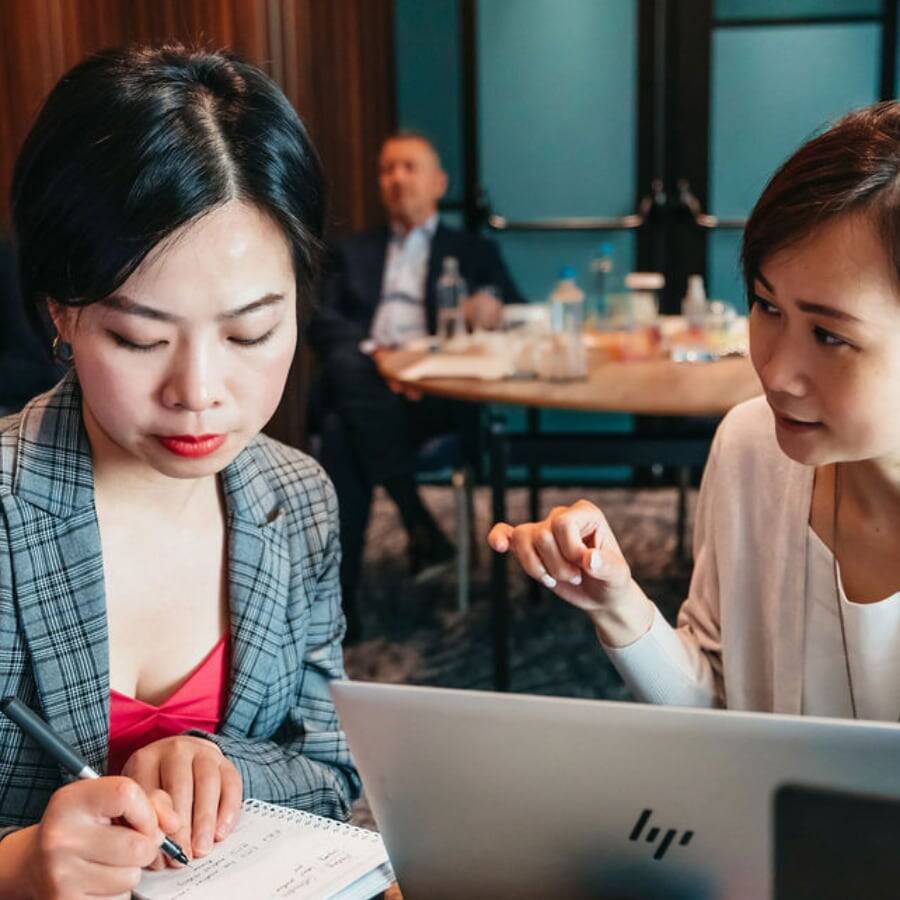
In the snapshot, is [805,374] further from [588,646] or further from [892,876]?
[588,646]

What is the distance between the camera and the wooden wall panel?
427cm

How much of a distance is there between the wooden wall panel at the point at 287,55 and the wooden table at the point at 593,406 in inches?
49.0

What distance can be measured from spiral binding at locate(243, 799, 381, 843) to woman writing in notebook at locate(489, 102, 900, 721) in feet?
0.81

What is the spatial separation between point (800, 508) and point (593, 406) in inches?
62.6

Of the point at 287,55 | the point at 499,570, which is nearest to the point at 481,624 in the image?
the point at 499,570

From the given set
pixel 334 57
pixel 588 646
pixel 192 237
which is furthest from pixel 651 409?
pixel 334 57

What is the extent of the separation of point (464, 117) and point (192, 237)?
4.55 m

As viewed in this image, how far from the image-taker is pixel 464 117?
17.9 ft

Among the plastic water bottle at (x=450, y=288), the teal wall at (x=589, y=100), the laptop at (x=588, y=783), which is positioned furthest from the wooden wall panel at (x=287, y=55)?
the laptop at (x=588, y=783)

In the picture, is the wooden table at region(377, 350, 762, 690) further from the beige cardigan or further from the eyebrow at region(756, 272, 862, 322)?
the eyebrow at region(756, 272, 862, 322)

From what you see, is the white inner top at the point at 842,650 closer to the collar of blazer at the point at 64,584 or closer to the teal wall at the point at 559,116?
the collar of blazer at the point at 64,584

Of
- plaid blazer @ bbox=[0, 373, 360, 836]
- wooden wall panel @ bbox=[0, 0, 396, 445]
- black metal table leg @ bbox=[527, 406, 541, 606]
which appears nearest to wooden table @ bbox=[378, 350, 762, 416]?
black metal table leg @ bbox=[527, 406, 541, 606]

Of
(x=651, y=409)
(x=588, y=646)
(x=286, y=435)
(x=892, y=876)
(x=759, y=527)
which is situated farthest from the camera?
(x=286, y=435)

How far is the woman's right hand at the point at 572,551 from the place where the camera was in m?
1.17
